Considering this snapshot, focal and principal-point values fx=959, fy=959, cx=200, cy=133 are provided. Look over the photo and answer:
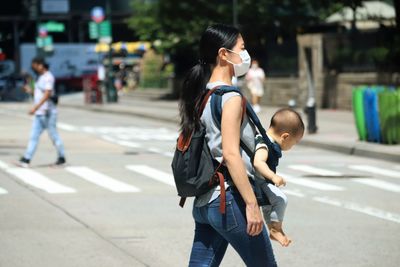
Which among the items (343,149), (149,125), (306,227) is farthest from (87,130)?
(306,227)

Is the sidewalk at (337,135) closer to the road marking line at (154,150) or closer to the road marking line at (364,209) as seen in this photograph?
the road marking line at (364,209)

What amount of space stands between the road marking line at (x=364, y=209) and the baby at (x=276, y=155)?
544 cm

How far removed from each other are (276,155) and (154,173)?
10099 millimetres


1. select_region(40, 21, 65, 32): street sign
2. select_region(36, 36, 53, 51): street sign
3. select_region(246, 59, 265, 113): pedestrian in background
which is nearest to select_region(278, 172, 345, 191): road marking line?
select_region(246, 59, 265, 113): pedestrian in background

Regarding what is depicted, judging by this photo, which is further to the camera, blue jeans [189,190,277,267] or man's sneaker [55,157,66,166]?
man's sneaker [55,157,66,166]

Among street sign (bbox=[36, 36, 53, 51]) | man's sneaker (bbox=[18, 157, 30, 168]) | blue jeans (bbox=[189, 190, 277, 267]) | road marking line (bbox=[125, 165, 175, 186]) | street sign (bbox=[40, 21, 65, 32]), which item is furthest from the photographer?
street sign (bbox=[40, 21, 65, 32])

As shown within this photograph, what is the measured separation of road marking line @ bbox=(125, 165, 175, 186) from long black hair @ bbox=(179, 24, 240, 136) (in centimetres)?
860

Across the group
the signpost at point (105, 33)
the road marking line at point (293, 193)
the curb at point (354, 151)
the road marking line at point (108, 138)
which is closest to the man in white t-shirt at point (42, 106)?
the road marking line at point (293, 193)

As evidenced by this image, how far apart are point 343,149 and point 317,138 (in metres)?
2.00

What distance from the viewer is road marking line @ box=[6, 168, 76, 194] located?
41.4 feet

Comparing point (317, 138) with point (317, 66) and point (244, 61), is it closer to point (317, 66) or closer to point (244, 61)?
point (317, 66)

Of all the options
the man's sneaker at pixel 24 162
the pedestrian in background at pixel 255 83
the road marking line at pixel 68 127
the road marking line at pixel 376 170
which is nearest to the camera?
the road marking line at pixel 376 170

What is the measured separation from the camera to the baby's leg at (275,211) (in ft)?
15.8

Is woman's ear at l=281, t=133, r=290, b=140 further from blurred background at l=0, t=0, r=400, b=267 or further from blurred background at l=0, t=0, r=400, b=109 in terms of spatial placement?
blurred background at l=0, t=0, r=400, b=109
